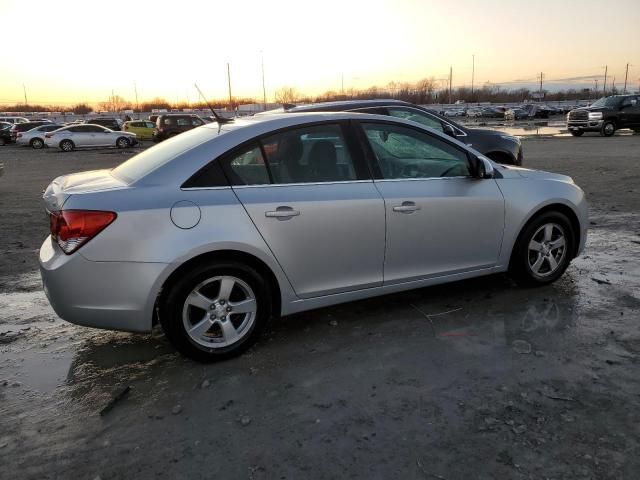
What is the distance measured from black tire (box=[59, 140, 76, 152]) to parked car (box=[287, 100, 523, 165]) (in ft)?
80.0

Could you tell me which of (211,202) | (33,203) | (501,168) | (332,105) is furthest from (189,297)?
(33,203)

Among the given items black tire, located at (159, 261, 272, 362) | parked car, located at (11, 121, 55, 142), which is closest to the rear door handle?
black tire, located at (159, 261, 272, 362)

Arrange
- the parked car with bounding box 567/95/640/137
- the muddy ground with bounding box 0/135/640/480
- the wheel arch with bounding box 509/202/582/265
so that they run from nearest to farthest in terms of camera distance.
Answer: the muddy ground with bounding box 0/135/640/480, the wheel arch with bounding box 509/202/582/265, the parked car with bounding box 567/95/640/137

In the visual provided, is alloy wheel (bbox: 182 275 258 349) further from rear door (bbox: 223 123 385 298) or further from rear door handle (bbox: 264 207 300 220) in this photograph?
rear door handle (bbox: 264 207 300 220)

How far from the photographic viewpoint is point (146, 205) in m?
3.39

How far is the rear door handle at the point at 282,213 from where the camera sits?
12.1 ft

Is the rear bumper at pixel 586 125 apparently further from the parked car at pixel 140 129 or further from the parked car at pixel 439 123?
the parked car at pixel 140 129

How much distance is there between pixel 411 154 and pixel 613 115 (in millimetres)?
26119

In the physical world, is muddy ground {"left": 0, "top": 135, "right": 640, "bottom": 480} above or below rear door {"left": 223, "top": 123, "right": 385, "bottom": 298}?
below

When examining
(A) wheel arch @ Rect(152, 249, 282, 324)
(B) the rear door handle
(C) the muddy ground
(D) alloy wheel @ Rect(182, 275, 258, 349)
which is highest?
(B) the rear door handle

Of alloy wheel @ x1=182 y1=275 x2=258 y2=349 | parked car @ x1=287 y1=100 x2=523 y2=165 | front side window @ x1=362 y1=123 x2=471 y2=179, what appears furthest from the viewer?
parked car @ x1=287 y1=100 x2=523 y2=165

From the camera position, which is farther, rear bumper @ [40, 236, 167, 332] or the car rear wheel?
the car rear wheel

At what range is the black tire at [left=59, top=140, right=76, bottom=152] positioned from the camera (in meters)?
29.5

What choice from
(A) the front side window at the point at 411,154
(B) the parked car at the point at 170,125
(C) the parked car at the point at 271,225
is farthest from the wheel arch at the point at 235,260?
(B) the parked car at the point at 170,125
